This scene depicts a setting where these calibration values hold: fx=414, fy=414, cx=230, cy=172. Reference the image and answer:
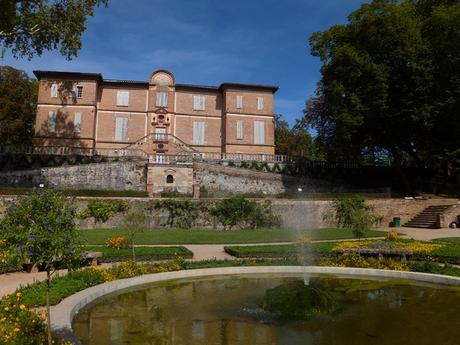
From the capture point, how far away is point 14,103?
3894 cm

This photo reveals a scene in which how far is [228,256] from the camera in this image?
1583 cm

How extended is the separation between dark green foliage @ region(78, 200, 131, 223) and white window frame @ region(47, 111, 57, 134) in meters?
17.5

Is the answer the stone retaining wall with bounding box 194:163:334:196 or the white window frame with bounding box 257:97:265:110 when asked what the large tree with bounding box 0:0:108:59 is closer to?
the stone retaining wall with bounding box 194:163:334:196

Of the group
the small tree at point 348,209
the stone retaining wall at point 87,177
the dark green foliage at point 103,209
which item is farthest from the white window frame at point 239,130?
the dark green foliage at point 103,209

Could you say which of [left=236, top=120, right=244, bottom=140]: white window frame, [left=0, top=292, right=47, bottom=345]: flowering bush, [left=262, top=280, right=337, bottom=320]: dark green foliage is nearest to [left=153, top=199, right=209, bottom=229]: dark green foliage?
[left=236, top=120, right=244, bottom=140]: white window frame

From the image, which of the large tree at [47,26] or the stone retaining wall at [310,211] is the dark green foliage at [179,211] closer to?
the stone retaining wall at [310,211]

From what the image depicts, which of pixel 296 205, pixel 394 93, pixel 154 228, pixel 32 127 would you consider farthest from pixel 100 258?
pixel 32 127

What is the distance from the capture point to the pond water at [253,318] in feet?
22.3

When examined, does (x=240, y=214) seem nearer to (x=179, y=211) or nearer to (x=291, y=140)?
A: (x=179, y=211)

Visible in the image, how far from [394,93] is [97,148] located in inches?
1073

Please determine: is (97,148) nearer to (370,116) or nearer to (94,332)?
(370,116)

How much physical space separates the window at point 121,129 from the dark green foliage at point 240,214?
1877 centimetres

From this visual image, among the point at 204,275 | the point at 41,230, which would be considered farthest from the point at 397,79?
the point at 41,230

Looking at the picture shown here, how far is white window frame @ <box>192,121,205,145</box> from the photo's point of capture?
143ft
